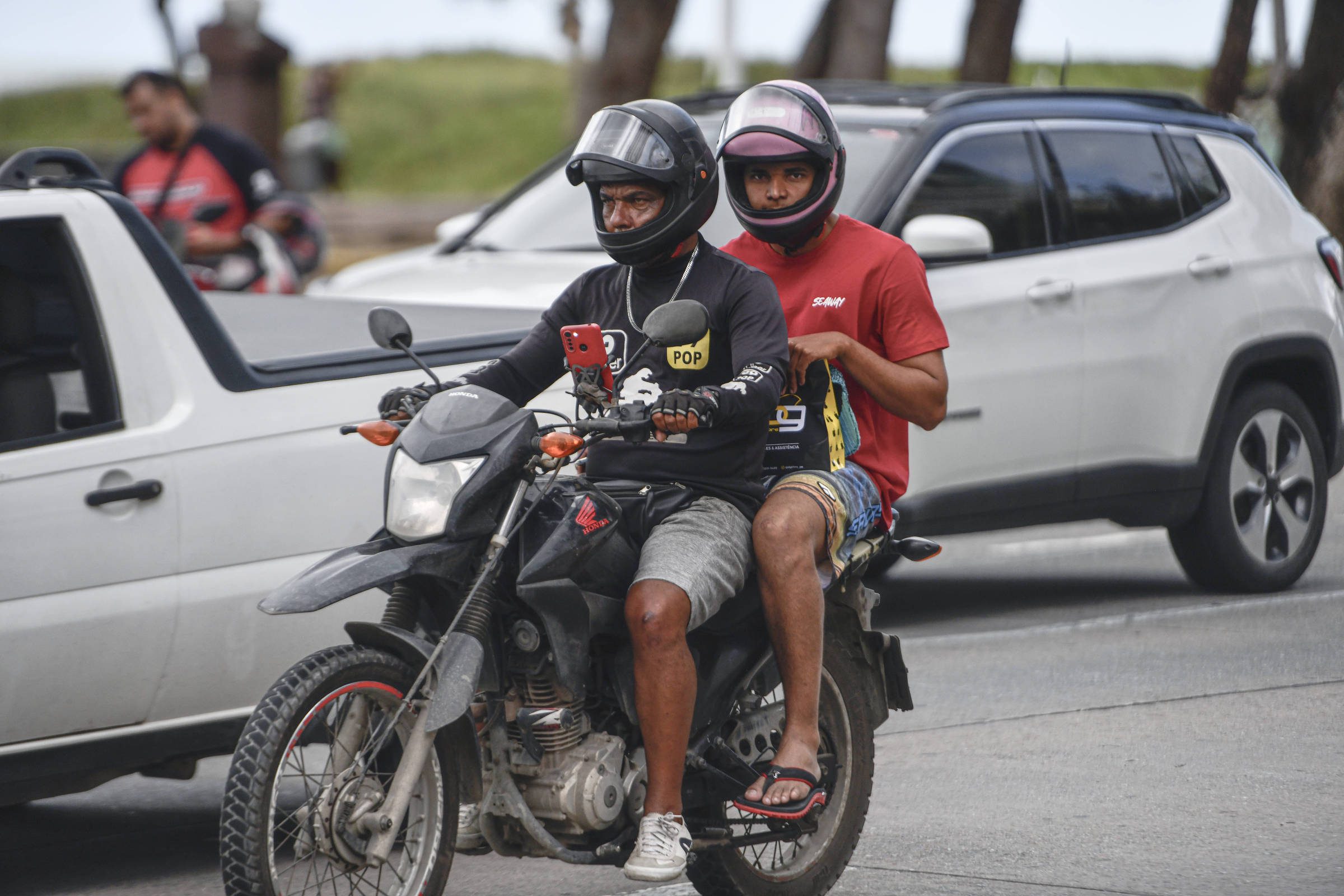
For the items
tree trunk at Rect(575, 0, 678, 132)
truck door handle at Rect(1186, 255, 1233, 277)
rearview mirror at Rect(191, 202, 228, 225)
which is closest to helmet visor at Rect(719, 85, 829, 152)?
truck door handle at Rect(1186, 255, 1233, 277)

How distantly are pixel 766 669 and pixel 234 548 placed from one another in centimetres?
147

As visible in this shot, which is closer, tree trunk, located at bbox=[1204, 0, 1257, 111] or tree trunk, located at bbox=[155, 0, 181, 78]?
tree trunk, located at bbox=[1204, 0, 1257, 111]

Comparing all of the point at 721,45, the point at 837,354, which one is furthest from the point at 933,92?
the point at 721,45

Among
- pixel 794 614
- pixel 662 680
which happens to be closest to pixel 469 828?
pixel 662 680

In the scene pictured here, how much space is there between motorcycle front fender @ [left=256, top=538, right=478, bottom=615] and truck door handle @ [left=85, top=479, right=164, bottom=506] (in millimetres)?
1090

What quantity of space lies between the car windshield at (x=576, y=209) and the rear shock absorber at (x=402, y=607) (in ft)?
12.0

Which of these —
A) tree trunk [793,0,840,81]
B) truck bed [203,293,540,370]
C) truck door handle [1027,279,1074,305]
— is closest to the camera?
truck bed [203,293,540,370]

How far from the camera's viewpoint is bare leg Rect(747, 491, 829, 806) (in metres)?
4.28

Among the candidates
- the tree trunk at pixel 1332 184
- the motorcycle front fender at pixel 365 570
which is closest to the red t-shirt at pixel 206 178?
the motorcycle front fender at pixel 365 570

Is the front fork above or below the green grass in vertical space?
above

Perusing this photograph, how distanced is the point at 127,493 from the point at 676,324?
1699mm

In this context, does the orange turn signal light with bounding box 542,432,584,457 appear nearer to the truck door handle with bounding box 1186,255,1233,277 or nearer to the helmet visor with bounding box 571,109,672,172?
the helmet visor with bounding box 571,109,672,172

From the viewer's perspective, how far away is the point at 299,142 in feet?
112

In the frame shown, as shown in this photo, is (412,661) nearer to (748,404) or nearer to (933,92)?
(748,404)
